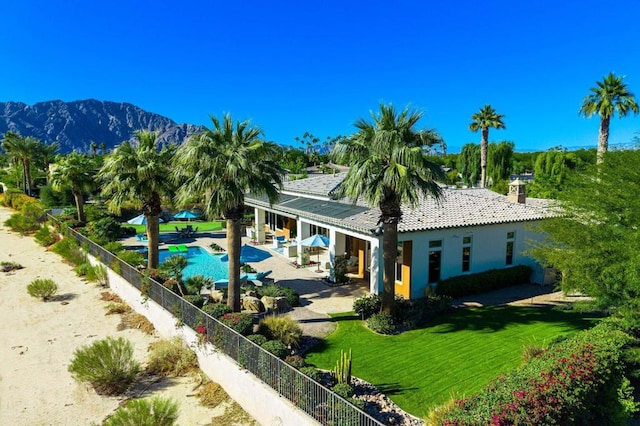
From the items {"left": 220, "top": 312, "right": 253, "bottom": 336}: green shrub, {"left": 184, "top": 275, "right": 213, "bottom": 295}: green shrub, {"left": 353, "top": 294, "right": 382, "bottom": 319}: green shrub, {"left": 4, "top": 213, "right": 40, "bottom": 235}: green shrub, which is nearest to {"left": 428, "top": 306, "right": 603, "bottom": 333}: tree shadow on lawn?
{"left": 353, "top": 294, "right": 382, "bottom": 319}: green shrub

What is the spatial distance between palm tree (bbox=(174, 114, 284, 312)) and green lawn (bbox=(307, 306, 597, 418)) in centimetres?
548

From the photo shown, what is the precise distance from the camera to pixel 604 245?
35.7 ft

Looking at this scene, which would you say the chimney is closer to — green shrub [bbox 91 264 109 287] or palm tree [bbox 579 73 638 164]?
palm tree [bbox 579 73 638 164]

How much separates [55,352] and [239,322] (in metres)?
8.20

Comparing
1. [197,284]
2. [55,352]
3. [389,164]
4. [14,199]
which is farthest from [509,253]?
[14,199]

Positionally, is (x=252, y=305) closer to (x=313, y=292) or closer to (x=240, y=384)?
(x=313, y=292)

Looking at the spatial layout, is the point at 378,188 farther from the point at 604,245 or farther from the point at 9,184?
the point at 9,184

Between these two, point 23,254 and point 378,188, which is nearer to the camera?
point 378,188

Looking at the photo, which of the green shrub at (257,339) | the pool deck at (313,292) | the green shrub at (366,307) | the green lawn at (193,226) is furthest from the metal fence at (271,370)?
the green lawn at (193,226)

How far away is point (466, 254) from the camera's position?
19984 millimetres

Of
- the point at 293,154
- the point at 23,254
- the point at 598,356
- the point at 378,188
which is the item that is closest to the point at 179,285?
Answer: the point at 378,188

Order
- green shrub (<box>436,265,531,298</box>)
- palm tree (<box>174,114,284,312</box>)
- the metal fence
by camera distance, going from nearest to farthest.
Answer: the metal fence
palm tree (<box>174,114,284,312</box>)
green shrub (<box>436,265,531,298</box>)

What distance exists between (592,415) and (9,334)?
20.5 m

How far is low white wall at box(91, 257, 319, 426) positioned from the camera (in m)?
8.89
